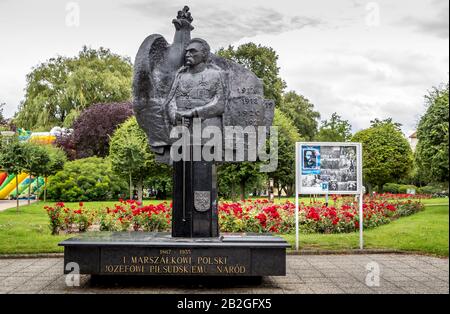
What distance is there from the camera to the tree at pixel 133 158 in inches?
1203

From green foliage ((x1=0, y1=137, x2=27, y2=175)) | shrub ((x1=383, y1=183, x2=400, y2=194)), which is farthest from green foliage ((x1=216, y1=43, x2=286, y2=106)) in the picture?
green foliage ((x1=0, y1=137, x2=27, y2=175))

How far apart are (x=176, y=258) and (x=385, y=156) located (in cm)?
3171

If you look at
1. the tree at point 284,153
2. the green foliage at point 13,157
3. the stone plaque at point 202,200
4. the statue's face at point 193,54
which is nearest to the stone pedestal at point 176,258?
the stone plaque at point 202,200

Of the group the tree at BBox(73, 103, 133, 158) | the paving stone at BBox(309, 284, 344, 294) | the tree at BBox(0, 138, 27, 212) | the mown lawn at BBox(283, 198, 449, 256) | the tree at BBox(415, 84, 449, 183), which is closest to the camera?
the paving stone at BBox(309, 284, 344, 294)

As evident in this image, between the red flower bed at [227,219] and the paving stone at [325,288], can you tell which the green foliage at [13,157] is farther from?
the paving stone at [325,288]

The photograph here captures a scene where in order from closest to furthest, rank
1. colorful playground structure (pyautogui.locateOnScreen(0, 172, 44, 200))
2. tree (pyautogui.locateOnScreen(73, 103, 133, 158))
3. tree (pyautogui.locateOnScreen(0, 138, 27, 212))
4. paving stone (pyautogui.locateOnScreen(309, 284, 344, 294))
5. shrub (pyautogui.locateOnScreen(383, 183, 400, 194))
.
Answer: paving stone (pyautogui.locateOnScreen(309, 284, 344, 294)) < tree (pyautogui.locateOnScreen(0, 138, 27, 212)) < colorful playground structure (pyautogui.locateOnScreen(0, 172, 44, 200)) < tree (pyautogui.locateOnScreen(73, 103, 133, 158)) < shrub (pyautogui.locateOnScreen(383, 183, 400, 194))

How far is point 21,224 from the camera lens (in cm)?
1873

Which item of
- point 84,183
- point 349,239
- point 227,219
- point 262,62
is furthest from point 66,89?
point 349,239

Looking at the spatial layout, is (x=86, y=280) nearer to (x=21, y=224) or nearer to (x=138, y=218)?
(x=138, y=218)

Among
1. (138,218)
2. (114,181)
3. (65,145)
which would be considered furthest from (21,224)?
(65,145)

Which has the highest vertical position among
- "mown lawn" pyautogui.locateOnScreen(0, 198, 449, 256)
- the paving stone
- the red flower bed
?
the red flower bed

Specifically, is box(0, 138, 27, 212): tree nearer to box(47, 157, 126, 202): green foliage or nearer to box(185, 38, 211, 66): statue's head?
box(47, 157, 126, 202): green foliage

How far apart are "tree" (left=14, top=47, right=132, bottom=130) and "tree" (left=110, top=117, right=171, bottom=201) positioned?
621 inches

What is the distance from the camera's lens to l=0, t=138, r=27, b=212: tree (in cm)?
2530
